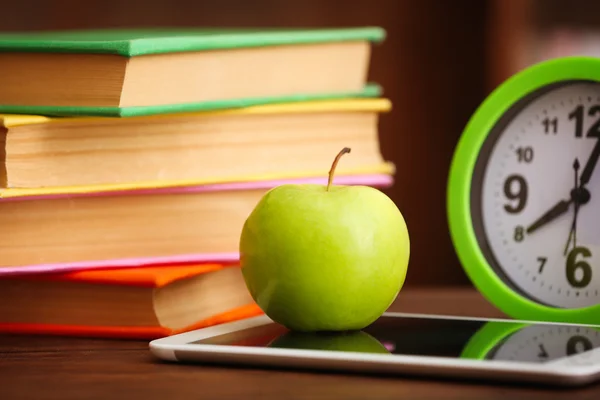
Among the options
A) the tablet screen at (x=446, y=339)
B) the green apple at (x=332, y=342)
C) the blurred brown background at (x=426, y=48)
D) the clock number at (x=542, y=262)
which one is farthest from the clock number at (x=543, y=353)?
the blurred brown background at (x=426, y=48)

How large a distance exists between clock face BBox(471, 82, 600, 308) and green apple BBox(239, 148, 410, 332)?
15 cm

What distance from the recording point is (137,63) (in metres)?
0.92

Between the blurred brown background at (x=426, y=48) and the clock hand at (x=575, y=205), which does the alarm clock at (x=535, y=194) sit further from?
the blurred brown background at (x=426, y=48)

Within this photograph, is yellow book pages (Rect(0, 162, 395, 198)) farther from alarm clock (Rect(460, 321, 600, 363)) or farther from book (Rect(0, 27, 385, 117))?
alarm clock (Rect(460, 321, 600, 363))

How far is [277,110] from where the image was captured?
1025 mm

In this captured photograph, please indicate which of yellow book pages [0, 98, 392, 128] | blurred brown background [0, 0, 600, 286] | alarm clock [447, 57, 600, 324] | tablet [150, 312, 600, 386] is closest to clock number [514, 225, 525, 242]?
alarm clock [447, 57, 600, 324]

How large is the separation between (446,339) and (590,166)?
0.78 ft

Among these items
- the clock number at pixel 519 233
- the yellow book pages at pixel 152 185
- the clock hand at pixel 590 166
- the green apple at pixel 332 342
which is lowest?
the green apple at pixel 332 342

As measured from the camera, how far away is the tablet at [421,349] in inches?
27.0

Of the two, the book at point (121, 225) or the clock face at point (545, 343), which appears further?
the book at point (121, 225)

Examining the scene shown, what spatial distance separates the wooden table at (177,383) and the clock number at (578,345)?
6 cm

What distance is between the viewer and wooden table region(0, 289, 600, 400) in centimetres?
67

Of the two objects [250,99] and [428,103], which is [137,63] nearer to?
[250,99]

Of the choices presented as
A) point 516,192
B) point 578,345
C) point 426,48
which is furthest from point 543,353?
point 426,48
